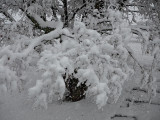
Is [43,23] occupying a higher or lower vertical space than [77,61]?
higher

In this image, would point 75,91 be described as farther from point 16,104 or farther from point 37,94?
point 37,94

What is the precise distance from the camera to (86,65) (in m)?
3.29

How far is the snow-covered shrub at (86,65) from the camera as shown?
2.80 metres

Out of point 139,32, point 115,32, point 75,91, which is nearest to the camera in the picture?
point 115,32

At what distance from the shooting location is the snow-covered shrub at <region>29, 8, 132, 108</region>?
2.80m

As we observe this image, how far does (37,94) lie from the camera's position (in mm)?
2787

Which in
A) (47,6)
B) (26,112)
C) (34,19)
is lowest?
(26,112)

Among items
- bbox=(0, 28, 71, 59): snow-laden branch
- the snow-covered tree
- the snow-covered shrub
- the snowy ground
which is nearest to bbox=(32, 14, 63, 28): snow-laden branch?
the snow-covered tree

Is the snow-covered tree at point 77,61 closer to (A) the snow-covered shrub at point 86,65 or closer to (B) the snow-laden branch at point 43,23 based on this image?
(A) the snow-covered shrub at point 86,65

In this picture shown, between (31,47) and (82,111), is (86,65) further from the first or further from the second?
(82,111)

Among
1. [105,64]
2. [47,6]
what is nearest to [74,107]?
[105,64]

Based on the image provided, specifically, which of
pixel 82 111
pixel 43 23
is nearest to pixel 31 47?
pixel 43 23

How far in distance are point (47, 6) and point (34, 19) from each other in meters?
0.60

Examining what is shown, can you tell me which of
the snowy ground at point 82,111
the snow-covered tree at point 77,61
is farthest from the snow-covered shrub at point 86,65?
the snowy ground at point 82,111
